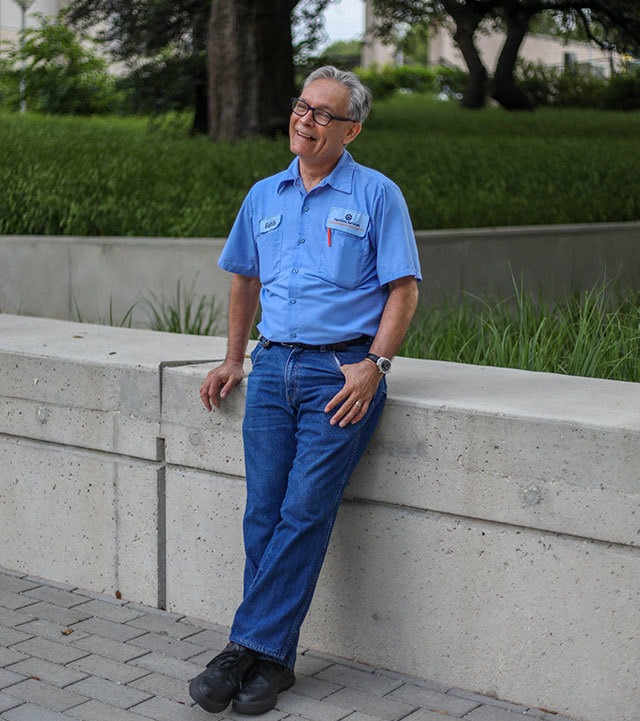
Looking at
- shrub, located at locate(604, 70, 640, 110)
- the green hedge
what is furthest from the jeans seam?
shrub, located at locate(604, 70, 640, 110)

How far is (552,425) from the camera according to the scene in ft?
10.1

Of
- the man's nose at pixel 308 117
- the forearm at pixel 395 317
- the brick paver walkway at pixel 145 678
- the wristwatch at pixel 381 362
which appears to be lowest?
the brick paver walkway at pixel 145 678

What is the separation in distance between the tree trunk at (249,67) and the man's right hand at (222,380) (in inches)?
453

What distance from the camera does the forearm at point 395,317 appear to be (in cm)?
324

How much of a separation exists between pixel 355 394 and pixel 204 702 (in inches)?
38.4

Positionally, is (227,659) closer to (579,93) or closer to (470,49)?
(470,49)

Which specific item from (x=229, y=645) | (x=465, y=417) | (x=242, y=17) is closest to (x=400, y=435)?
(x=465, y=417)

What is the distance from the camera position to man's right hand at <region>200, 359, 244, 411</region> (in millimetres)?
3627

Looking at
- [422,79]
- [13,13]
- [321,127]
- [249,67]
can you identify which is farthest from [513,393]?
[13,13]

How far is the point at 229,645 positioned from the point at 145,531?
2.65 ft

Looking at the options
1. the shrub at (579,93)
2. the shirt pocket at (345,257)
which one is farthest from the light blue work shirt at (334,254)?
the shrub at (579,93)

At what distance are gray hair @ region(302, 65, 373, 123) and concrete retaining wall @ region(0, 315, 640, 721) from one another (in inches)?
33.9

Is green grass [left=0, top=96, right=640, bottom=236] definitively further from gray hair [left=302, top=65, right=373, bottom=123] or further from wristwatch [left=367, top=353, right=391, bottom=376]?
wristwatch [left=367, top=353, right=391, bottom=376]

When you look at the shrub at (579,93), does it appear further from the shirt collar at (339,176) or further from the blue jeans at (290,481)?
the blue jeans at (290,481)
